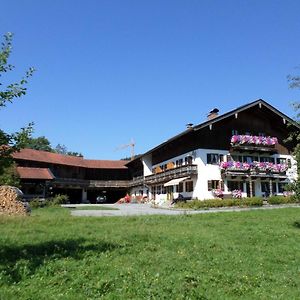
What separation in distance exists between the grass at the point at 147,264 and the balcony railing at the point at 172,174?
29.7 meters

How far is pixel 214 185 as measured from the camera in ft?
152

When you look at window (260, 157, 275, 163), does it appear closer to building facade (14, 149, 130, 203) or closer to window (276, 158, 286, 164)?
window (276, 158, 286, 164)

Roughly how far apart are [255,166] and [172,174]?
10.1 metres

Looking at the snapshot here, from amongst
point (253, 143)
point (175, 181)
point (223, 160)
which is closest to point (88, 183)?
point (175, 181)

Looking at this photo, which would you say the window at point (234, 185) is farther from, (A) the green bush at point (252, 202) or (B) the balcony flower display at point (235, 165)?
(A) the green bush at point (252, 202)

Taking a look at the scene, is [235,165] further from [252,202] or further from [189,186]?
[252,202]

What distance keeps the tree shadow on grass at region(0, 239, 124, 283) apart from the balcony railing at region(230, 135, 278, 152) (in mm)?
36921

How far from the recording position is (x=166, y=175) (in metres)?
53.0

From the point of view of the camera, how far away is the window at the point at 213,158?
46.8 meters

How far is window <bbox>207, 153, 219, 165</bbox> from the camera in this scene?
46750mm

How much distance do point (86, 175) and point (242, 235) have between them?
61.8m

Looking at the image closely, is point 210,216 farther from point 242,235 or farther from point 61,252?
point 61,252

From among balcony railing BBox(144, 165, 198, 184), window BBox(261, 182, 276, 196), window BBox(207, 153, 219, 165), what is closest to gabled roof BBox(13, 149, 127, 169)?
balcony railing BBox(144, 165, 198, 184)

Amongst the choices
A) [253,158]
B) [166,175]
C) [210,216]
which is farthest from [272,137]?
[210,216]
